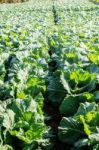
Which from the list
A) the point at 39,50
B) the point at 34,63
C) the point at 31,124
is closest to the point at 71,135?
the point at 31,124

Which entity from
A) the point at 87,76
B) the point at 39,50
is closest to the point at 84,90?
the point at 87,76

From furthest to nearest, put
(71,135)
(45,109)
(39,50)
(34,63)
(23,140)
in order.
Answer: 1. (39,50)
2. (34,63)
3. (45,109)
4. (71,135)
5. (23,140)

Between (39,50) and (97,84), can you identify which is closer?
(97,84)

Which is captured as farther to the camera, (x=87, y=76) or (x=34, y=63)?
(x=34, y=63)

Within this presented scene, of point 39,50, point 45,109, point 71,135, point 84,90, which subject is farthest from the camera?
point 39,50

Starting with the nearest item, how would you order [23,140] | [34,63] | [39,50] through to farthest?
[23,140]
[34,63]
[39,50]

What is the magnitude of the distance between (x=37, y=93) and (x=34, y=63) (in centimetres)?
133

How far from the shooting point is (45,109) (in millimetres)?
5172

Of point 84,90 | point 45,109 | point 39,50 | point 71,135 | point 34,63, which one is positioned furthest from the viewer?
point 39,50

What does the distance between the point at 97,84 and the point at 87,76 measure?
1.11 feet

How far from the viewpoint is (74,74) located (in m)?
4.91

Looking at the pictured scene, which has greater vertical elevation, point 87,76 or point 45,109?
point 87,76

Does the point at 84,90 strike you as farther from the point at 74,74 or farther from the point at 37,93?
the point at 37,93

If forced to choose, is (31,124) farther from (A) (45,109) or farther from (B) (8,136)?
(A) (45,109)
